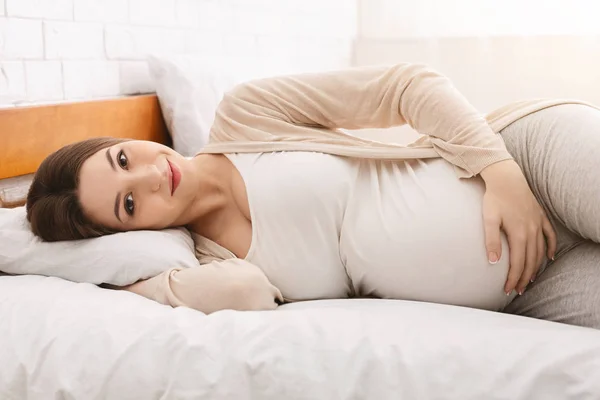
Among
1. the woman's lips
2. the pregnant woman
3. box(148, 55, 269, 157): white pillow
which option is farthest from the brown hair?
box(148, 55, 269, 157): white pillow

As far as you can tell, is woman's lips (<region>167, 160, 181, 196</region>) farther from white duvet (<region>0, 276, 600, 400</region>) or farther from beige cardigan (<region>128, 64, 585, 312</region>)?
white duvet (<region>0, 276, 600, 400</region>)

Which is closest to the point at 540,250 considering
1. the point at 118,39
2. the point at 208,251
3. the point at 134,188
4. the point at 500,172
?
the point at 500,172

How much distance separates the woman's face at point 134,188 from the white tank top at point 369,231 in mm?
139

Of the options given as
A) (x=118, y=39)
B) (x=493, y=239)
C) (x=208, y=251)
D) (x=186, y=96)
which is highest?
(x=118, y=39)

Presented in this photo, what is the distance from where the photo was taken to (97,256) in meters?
1.17

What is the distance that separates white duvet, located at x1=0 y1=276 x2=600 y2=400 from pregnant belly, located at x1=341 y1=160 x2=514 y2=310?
0.44 ft

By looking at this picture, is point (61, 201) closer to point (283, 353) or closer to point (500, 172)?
point (283, 353)

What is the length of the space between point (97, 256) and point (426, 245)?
573 millimetres

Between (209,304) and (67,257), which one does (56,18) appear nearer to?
(67,257)

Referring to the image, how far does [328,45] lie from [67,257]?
2442 mm

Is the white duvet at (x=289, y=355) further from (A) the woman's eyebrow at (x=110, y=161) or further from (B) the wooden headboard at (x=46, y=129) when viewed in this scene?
(B) the wooden headboard at (x=46, y=129)

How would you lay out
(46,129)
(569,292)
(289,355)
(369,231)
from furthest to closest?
(46,129) < (369,231) < (569,292) < (289,355)

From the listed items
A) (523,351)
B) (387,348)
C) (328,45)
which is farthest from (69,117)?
(328,45)

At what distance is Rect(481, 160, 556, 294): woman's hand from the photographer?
3.62 feet
